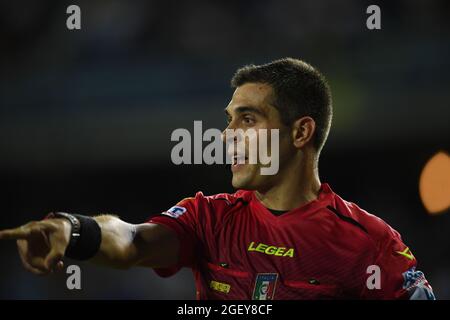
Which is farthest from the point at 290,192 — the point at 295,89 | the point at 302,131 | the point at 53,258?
the point at 53,258

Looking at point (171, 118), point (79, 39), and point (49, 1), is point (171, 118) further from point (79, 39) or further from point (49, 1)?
point (49, 1)

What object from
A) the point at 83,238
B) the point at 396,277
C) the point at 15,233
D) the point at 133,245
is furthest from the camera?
the point at 396,277

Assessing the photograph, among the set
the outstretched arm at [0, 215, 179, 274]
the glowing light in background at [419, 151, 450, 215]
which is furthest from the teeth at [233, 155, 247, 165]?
the glowing light in background at [419, 151, 450, 215]

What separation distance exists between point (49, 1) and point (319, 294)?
7.84 metres

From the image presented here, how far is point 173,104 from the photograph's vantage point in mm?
9344

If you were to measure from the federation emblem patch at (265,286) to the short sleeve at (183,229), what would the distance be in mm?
363

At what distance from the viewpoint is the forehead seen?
3.76 meters

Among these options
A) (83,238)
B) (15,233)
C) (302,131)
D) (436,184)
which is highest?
(302,131)

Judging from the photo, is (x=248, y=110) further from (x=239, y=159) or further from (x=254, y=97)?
(x=239, y=159)

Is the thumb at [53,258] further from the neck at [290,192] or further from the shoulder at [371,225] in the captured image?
the shoulder at [371,225]

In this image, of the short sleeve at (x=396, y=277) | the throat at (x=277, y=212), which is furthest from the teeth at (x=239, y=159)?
the short sleeve at (x=396, y=277)

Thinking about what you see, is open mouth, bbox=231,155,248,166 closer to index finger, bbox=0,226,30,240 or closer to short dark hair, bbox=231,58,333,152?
short dark hair, bbox=231,58,333,152

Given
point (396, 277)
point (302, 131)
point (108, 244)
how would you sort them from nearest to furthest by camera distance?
point (108, 244) → point (396, 277) → point (302, 131)

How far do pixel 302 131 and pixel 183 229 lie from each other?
85 centimetres
